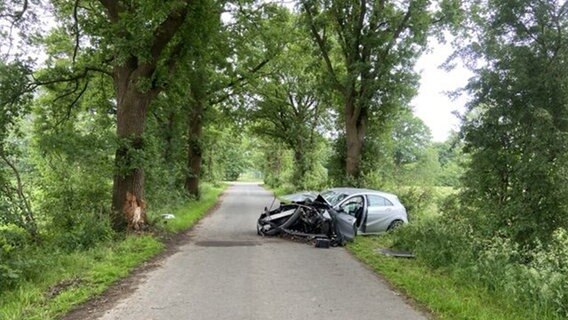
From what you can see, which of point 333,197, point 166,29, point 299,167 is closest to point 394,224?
point 333,197

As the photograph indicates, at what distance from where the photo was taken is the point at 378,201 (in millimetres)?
14656

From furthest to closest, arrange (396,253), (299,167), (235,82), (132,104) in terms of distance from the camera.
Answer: (299,167) < (235,82) < (132,104) < (396,253)

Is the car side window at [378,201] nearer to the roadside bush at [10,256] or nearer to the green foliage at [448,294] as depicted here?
the green foliage at [448,294]

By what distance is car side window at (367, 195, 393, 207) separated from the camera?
14477 millimetres

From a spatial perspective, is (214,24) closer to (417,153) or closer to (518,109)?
(518,109)

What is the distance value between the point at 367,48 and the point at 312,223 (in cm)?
1083

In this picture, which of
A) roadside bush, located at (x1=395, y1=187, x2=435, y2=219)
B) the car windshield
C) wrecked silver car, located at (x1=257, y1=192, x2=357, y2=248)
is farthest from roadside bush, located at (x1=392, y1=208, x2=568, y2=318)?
roadside bush, located at (x1=395, y1=187, x2=435, y2=219)

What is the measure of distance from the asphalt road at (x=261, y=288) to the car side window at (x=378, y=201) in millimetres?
3548

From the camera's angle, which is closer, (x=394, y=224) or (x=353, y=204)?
(x=353, y=204)

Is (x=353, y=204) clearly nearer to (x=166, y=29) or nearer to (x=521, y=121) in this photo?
(x=521, y=121)

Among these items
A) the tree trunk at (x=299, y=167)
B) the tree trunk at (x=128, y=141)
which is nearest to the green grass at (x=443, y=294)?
the tree trunk at (x=128, y=141)

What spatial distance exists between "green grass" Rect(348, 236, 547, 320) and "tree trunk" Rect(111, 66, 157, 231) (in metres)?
6.72

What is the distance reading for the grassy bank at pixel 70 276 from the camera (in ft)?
19.7

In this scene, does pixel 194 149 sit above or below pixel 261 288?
above
